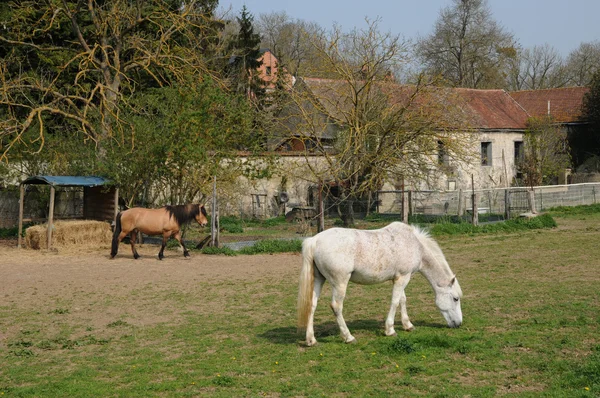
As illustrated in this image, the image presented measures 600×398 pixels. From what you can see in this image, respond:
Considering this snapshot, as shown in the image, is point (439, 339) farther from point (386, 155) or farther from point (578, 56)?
point (578, 56)

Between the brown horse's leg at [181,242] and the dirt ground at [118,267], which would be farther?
the brown horse's leg at [181,242]

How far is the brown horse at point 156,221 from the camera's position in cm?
1766

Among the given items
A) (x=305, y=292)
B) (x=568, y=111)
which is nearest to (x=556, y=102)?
(x=568, y=111)

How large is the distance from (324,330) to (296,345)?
2.76ft

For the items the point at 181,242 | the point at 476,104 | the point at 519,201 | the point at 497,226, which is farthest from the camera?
the point at 476,104

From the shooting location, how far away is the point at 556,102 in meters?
44.6

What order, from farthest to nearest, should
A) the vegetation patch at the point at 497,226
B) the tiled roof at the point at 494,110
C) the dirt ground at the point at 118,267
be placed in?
the tiled roof at the point at 494,110 < the vegetation patch at the point at 497,226 < the dirt ground at the point at 118,267

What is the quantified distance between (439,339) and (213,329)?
3.17 metres

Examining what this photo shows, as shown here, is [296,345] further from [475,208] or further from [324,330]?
[475,208]

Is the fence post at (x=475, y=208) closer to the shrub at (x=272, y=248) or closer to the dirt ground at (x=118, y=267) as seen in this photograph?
the shrub at (x=272, y=248)

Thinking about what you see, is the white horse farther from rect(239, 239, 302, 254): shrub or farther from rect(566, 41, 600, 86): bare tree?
rect(566, 41, 600, 86): bare tree

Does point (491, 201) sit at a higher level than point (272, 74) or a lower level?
lower

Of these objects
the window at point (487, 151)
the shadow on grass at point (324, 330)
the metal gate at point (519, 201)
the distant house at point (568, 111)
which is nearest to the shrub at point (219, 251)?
the shadow on grass at point (324, 330)

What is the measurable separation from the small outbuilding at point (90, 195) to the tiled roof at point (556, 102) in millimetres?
29095
